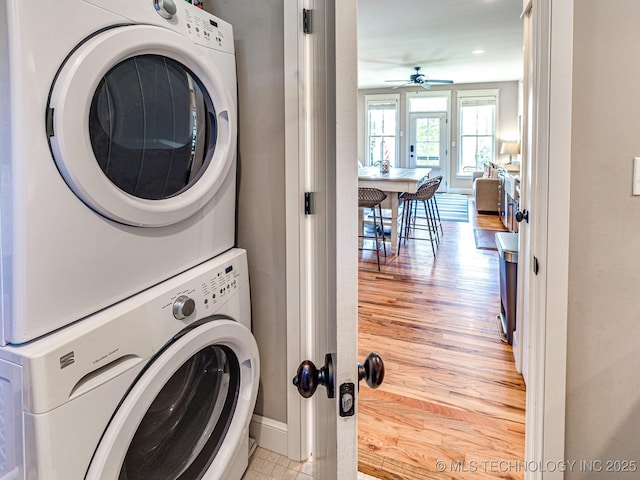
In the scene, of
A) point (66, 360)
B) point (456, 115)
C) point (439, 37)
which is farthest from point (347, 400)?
point (456, 115)

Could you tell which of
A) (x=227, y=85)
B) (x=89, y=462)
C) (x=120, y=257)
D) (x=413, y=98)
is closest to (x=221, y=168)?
(x=227, y=85)

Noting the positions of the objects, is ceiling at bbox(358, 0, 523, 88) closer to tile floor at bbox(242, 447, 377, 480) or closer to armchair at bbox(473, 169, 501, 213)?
armchair at bbox(473, 169, 501, 213)

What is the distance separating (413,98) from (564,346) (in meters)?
9.69

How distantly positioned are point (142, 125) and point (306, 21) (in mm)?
728

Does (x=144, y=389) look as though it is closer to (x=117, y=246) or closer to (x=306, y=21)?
(x=117, y=246)

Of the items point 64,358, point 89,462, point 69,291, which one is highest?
point 69,291

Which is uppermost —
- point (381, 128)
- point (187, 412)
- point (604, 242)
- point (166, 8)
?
point (381, 128)

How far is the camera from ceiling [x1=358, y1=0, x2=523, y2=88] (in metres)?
4.14

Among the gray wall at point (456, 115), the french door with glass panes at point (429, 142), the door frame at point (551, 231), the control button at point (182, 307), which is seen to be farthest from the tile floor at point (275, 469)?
the french door with glass panes at point (429, 142)

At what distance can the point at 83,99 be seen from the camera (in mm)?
853

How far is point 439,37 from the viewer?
17.5 feet

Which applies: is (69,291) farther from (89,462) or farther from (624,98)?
(624,98)

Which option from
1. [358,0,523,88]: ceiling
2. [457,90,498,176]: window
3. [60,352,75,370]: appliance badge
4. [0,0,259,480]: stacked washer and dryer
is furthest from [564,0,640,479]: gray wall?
[457,90,498,176]: window

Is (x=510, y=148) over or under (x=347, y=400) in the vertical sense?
over
